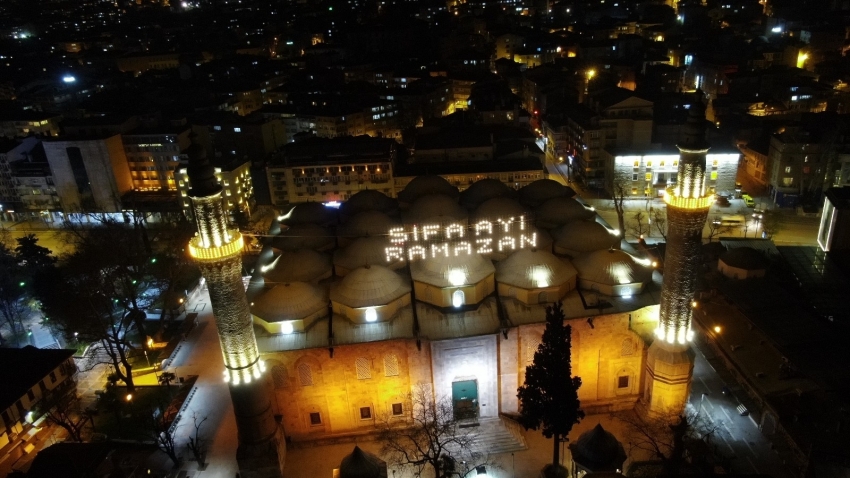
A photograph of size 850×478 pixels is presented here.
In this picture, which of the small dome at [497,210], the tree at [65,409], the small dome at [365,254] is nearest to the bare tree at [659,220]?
the small dome at [497,210]

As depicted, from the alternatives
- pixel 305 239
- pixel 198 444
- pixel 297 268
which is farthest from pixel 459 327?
pixel 198 444

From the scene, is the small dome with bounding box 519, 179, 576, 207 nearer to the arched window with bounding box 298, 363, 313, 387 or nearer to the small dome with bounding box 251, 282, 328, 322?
the small dome with bounding box 251, 282, 328, 322

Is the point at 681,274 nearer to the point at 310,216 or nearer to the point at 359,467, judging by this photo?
the point at 359,467

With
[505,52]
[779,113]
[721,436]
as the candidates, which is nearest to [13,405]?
[721,436]

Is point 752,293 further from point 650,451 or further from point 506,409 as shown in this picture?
point 506,409

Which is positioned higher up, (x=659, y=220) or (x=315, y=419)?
(x=659, y=220)

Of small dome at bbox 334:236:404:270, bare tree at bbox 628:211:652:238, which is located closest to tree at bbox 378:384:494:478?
small dome at bbox 334:236:404:270
